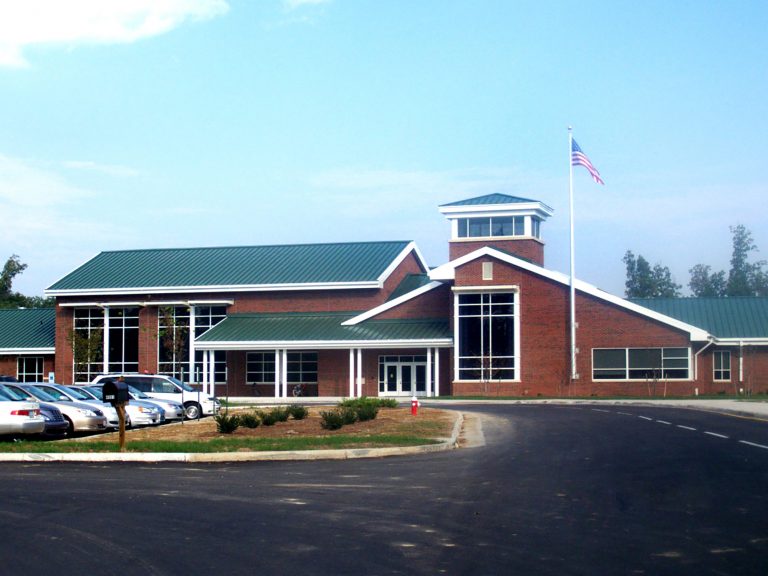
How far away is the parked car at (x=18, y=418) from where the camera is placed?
21.9m

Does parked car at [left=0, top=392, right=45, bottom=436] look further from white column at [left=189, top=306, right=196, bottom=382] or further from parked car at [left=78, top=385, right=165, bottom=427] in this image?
white column at [left=189, top=306, right=196, bottom=382]

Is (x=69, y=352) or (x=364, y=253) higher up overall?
(x=364, y=253)

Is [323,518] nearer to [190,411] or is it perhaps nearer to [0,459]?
[0,459]

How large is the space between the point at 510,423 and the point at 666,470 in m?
12.4

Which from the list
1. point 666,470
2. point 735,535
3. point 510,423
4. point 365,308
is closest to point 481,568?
point 735,535

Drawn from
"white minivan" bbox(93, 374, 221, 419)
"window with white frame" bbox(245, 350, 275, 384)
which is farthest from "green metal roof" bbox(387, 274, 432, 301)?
"white minivan" bbox(93, 374, 221, 419)

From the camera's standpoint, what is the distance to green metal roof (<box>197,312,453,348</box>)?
174 ft

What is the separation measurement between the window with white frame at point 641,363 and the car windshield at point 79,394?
1096 inches

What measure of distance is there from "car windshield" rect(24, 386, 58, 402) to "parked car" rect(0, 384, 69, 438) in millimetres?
1793

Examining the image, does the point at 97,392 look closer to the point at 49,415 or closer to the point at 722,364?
the point at 49,415

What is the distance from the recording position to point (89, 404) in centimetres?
2625

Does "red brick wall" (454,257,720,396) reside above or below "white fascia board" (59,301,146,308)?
below

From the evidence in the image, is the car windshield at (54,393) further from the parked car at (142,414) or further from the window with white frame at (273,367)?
the window with white frame at (273,367)

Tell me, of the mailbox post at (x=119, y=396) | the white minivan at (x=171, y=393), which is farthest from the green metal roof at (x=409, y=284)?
the mailbox post at (x=119, y=396)
